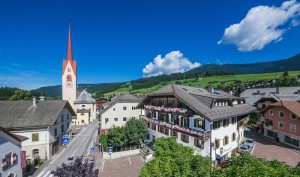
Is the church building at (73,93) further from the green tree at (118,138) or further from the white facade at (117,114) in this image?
the green tree at (118,138)

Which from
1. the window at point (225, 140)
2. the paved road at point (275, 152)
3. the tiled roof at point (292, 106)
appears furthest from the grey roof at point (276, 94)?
the window at point (225, 140)

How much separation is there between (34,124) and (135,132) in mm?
16487

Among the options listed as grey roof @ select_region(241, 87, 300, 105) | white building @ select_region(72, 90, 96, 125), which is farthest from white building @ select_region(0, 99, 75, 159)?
grey roof @ select_region(241, 87, 300, 105)

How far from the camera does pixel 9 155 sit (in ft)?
60.5

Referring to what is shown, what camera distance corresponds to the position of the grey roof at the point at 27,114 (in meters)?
28.4

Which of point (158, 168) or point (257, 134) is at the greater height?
point (158, 168)

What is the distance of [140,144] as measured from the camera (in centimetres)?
3506

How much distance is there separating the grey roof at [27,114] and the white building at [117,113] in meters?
12.3

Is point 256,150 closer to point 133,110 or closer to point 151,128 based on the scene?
point 151,128

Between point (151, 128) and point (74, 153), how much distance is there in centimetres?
1508

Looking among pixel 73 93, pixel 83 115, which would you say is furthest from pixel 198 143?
pixel 73 93

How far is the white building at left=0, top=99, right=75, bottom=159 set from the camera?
28.3 metres

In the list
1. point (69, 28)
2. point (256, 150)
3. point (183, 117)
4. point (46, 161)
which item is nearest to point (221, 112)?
point (183, 117)

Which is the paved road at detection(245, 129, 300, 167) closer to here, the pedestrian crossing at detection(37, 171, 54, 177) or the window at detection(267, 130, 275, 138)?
the window at detection(267, 130, 275, 138)
